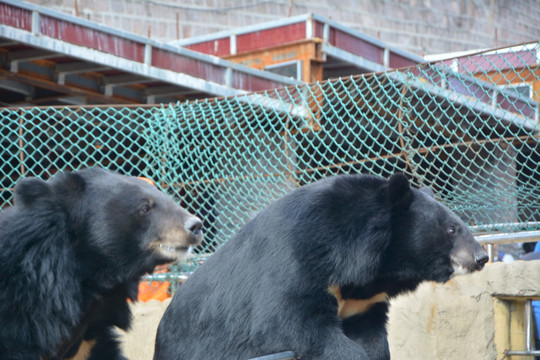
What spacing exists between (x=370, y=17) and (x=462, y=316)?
17717 mm

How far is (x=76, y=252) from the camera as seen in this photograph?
12.4 feet

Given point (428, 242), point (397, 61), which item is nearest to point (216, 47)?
point (397, 61)

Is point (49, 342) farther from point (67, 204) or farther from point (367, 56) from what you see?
point (367, 56)

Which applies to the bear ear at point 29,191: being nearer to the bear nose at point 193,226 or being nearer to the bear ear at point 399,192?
the bear nose at point 193,226

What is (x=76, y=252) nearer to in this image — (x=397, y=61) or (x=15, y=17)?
(x=15, y=17)

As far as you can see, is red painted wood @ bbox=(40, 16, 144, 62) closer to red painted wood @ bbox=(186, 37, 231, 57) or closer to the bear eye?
red painted wood @ bbox=(186, 37, 231, 57)

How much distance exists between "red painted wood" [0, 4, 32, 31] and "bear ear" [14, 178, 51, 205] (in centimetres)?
458

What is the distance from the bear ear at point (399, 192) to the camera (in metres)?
3.72

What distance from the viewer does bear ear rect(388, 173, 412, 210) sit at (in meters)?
3.72

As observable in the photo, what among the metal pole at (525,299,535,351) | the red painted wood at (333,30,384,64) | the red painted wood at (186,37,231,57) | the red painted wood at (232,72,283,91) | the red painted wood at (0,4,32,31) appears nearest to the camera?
the metal pole at (525,299,535,351)

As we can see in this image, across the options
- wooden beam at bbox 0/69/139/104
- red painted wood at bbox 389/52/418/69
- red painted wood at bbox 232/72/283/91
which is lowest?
wooden beam at bbox 0/69/139/104

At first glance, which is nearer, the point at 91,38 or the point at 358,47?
the point at 91,38

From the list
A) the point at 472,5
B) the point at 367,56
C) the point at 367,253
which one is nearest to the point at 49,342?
the point at 367,253

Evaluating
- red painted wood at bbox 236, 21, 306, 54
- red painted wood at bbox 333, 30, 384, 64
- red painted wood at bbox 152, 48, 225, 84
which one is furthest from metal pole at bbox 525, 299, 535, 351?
red painted wood at bbox 333, 30, 384, 64
